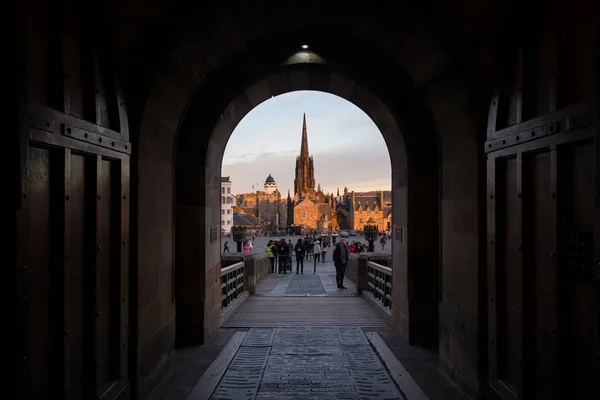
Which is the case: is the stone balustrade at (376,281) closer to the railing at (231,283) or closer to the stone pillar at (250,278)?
the stone pillar at (250,278)

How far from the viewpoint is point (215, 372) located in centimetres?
621

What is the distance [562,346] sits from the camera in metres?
3.19

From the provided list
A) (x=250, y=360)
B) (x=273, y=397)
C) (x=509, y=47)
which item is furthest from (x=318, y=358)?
(x=509, y=47)

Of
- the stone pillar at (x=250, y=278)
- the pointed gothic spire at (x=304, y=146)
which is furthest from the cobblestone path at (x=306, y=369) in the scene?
the pointed gothic spire at (x=304, y=146)

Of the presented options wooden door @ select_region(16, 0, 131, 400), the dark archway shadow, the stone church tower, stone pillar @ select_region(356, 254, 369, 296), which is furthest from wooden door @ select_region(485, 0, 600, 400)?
the stone church tower

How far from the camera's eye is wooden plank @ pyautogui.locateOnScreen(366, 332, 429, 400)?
5430 millimetres

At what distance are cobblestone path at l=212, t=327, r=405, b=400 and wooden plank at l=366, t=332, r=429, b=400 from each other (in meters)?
0.09

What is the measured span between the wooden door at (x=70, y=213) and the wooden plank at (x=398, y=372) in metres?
3.15

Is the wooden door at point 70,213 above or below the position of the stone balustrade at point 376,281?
above

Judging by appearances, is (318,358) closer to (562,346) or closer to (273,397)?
(273,397)

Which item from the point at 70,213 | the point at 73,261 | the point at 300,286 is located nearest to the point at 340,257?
the point at 300,286

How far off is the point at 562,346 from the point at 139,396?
3978 millimetres

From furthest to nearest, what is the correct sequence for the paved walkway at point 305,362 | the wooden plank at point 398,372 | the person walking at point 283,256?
the person walking at point 283,256 → the paved walkway at point 305,362 → the wooden plank at point 398,372

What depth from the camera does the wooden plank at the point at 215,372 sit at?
546 cm
